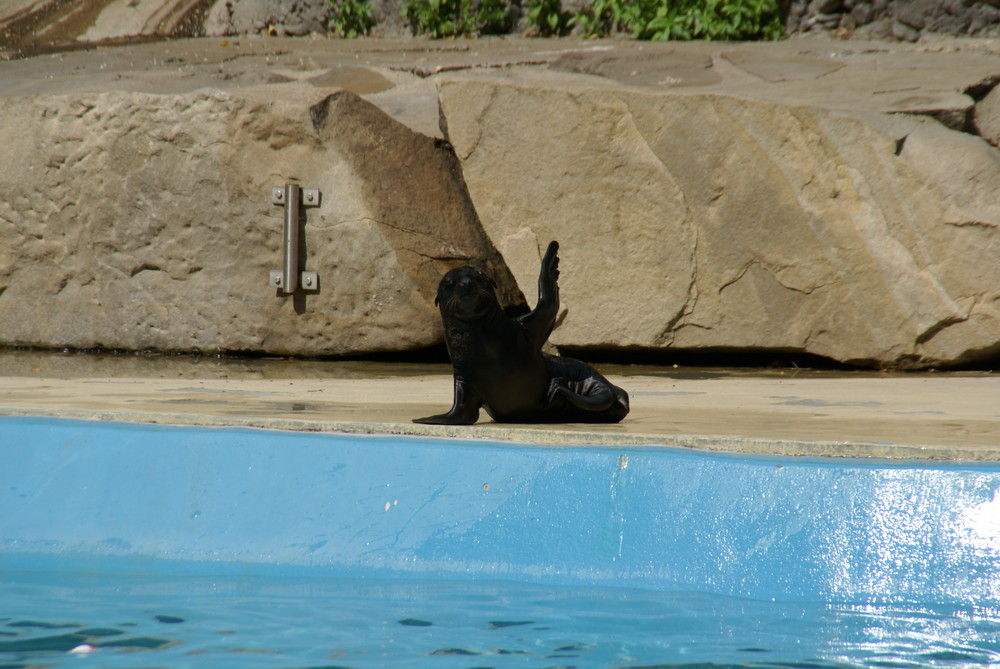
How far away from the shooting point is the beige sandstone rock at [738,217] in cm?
526

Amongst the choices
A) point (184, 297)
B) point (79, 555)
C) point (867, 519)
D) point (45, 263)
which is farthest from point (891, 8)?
point (79, 555)

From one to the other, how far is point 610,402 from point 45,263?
4.69 m

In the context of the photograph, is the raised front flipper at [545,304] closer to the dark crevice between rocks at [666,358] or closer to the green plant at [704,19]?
the dark crevice between rocks at [666,358]

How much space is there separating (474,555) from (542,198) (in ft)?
11.9

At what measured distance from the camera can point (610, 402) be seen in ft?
9.37

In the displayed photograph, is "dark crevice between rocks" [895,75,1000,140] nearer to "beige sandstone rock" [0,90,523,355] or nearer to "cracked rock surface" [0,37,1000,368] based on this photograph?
"cracked rock surface" [0,37,1000,368]

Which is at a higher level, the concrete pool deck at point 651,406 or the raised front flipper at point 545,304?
the raised front flipper at point 545,304

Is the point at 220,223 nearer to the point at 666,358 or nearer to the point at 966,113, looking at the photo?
the point at 666,358

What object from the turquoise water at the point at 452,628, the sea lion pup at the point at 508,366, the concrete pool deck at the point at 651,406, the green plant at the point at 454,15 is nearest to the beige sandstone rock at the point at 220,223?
the concrete pool deck at the point at 651,406

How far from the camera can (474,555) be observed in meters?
2.35

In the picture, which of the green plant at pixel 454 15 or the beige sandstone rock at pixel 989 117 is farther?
the green plant at pixel 454 15

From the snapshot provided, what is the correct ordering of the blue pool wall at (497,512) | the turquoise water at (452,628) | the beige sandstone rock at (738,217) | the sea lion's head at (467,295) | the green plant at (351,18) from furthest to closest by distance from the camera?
1. the green plant at (351,18)
2. the beige sandstone rock at (738,217)
3. the sea lion's head at (467,295)
4. the blue pool wall at (497,512)
5. the turquoise water at (452,628)

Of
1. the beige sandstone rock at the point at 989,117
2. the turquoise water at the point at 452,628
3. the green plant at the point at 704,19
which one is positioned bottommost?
the turquoise water at the point at 452,628

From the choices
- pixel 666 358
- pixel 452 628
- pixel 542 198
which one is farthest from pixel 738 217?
pixel 452 628
